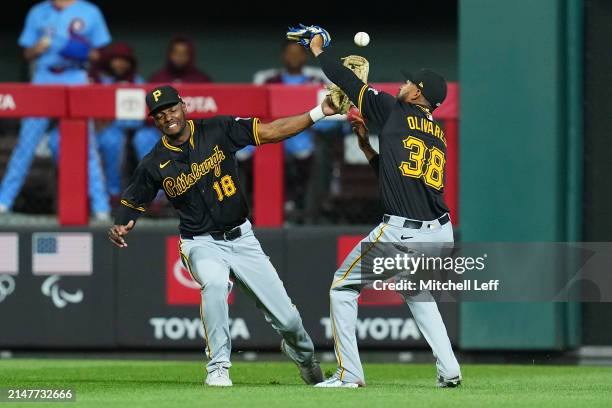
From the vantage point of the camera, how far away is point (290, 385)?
868cm

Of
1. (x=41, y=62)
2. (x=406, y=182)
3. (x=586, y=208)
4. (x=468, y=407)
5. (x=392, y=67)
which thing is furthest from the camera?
(x=392, y=67)

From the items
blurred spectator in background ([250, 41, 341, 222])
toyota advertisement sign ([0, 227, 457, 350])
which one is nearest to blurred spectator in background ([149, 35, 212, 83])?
blurred spectator in background ([250, 41, 341, 222])

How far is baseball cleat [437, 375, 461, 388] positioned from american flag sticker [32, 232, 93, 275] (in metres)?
3.77

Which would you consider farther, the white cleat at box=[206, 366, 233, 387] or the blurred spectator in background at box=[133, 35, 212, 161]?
the blurred spectator in background at box=[133, 35, 212, 161]

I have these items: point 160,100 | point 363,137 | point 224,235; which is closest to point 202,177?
point 224,235

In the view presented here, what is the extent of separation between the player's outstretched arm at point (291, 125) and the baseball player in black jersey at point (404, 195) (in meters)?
0.16

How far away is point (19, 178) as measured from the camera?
11242mm

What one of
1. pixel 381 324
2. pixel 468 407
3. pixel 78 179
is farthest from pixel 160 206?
pixel 468 407

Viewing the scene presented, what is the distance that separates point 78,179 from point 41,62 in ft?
6.40

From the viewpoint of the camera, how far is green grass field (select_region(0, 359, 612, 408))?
284 inches

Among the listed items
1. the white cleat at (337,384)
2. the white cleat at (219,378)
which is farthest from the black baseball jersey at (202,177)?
the white cleat at (337,384)

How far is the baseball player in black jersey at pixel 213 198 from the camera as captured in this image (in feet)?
27.7

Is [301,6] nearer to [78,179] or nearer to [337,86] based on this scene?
[78,179]

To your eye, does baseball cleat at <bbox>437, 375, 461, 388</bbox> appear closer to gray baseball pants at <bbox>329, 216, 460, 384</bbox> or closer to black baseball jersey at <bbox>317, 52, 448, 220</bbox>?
gray baseball pants at <bbox>329, 216, 460, 384</bbox>
